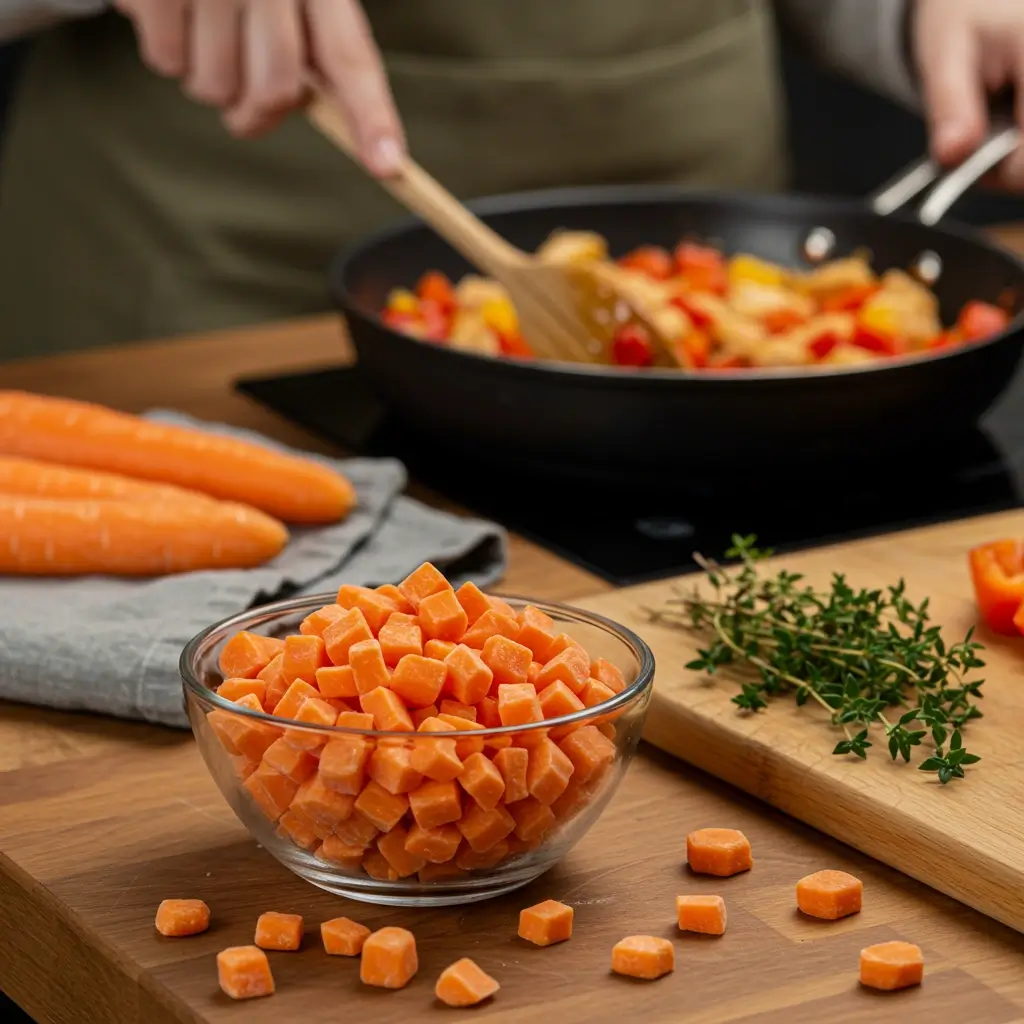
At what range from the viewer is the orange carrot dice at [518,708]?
3.49 ft

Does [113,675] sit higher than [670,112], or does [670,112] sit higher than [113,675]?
[670,112]

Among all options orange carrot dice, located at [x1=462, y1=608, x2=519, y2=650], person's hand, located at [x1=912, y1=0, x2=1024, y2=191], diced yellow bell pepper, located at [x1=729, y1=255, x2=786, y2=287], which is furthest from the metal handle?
orange carrot dice, located at [x1=462, y1=608, x2=519, y2=650]

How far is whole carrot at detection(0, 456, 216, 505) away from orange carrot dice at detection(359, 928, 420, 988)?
2.34 feet

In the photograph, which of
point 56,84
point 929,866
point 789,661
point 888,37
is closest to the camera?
point 929,866

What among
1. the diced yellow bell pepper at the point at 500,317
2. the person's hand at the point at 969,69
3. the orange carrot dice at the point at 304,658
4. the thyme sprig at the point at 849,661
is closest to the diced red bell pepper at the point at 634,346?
the diced yellow bell pepper at the point at 500,317

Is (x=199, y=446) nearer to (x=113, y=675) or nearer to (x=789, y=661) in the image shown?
(x=113, y=675)

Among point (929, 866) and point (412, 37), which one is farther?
point (412, 37)

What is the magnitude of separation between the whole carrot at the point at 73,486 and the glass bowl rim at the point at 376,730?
1.38ft

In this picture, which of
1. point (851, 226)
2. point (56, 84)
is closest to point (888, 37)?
point (851, 226)

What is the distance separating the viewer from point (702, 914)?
3.48 ft

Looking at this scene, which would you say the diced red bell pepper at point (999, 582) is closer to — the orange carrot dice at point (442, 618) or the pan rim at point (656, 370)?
the pan rim at point (656, 370)

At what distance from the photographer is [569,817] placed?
1.09 metres

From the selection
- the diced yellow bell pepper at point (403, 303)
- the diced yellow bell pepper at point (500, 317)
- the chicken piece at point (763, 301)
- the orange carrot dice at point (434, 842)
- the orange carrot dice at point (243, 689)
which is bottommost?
the orange carrot dice at point (434, 842)

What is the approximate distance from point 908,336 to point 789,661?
0.84 metres
